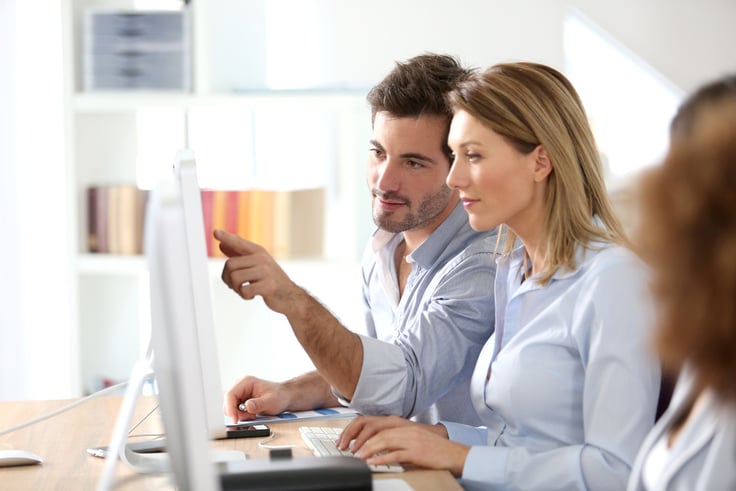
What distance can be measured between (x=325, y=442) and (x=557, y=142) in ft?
2.15

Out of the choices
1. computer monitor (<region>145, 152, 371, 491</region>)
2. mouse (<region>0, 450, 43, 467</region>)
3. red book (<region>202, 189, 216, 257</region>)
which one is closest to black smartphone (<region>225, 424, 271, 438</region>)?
mouse (<region>0, 450, 43, 467</region>)

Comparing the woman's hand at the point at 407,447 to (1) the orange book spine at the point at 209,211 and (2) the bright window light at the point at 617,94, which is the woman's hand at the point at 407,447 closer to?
(1) the orange book spine at the point at 209,211

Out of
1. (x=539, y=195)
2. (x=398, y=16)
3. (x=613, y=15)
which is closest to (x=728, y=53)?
(x=613, y=15)

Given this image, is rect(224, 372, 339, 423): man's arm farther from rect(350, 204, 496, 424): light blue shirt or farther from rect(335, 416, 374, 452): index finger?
rect(335, 416, 374, 452): index finger

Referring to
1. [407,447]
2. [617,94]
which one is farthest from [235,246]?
[617,94]

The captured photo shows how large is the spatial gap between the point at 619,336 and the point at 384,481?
1.36 ft

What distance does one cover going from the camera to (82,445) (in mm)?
1911

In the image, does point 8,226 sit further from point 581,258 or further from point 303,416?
point 581,258

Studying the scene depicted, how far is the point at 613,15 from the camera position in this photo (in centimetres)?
432

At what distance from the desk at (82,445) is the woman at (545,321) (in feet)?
0.39

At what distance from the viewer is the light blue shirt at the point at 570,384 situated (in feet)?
4.99

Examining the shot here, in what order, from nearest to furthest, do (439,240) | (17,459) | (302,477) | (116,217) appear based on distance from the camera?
(302,477)
(17,459)
(439,240)
(116,217)

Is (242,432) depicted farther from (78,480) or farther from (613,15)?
(613,15)

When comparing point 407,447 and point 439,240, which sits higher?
point 439,240
